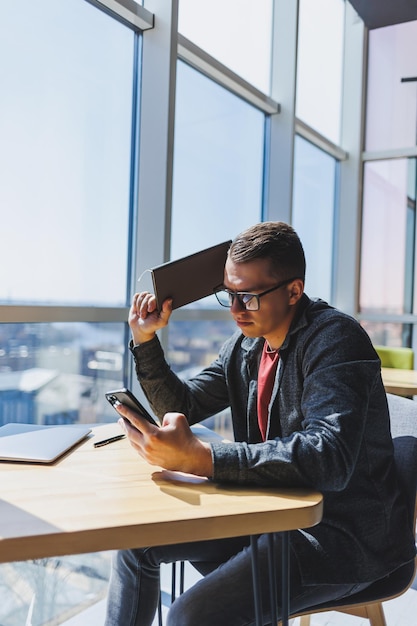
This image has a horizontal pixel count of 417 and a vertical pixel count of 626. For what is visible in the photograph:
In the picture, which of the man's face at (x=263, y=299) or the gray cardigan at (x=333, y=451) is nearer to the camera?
the gray cardigan at (x=333, y=451)

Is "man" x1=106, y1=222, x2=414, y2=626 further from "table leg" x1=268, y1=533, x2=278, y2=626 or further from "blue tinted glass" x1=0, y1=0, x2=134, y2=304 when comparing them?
"blue tinted glass" x1=0, y1=0, x2=134, y2=304

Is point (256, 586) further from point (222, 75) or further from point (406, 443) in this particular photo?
point (222, 75)

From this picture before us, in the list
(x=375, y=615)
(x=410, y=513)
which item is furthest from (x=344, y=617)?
(x=410, y=513)

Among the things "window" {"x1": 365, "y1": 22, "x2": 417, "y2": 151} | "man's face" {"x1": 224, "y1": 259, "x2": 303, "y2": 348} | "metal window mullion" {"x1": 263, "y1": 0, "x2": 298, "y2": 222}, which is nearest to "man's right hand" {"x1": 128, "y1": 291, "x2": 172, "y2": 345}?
"man's face" {"x1": 224, "y1": 259, "x2": 303, "y2": 348}

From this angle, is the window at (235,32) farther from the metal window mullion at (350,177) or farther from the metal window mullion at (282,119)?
the metal window mullion at (350,177)

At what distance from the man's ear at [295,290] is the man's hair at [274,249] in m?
0.01

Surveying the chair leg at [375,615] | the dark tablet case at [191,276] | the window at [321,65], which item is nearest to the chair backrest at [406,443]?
the chair leg at [375,615]

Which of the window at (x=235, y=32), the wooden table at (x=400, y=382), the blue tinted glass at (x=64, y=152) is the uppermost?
the window at (x=235, y=32)

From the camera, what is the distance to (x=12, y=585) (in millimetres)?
1963

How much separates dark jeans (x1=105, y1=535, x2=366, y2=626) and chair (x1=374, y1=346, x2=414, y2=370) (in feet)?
9.13

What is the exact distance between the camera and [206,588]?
1.06 metres

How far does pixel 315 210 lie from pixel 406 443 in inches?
137

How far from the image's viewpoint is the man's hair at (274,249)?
4.00ft

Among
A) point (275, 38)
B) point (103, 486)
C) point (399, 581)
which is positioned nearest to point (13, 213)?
point (103, 486)
